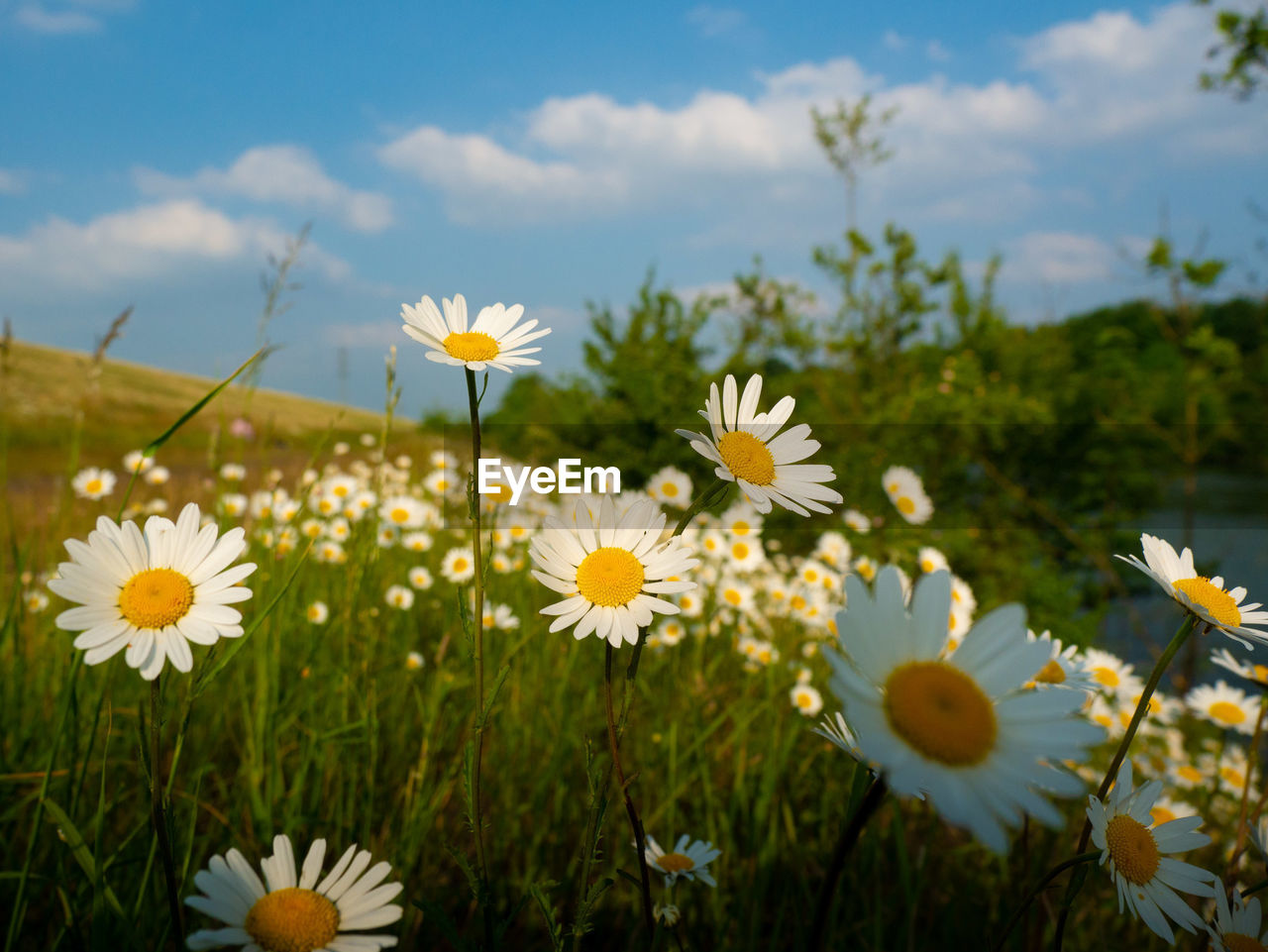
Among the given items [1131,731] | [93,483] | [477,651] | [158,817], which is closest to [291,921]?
[158,817]

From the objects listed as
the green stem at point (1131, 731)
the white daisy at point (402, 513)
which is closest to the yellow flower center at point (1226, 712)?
the green stem at point (1131, 731)

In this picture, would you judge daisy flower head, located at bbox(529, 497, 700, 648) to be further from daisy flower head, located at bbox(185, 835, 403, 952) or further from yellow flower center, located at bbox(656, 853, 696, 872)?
yellow flower center, located at bbox(656, 853, 696, 872)

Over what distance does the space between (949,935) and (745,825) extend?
1.42ft

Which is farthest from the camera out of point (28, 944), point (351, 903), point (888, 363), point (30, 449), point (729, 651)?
point (30, 449)

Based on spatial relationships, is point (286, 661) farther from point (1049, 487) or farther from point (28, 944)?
point (1049, 487)

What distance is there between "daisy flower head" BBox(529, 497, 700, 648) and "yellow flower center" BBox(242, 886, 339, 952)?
32cm

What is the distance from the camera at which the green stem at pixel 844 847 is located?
1.43 ft

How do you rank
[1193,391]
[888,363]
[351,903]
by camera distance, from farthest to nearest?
[888,363] → [1193,391] → [351,903]

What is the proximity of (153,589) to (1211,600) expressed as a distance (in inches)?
38.7

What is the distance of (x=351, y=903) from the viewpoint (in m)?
0.61

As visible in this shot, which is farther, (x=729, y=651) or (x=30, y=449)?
(x=30, y=449)

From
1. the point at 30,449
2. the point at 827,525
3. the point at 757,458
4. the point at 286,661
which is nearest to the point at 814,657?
the point at 286,661

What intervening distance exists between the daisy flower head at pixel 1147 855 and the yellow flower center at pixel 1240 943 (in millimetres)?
34

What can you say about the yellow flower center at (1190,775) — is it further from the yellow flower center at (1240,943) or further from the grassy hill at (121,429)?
the grassy hill at (121,429)
